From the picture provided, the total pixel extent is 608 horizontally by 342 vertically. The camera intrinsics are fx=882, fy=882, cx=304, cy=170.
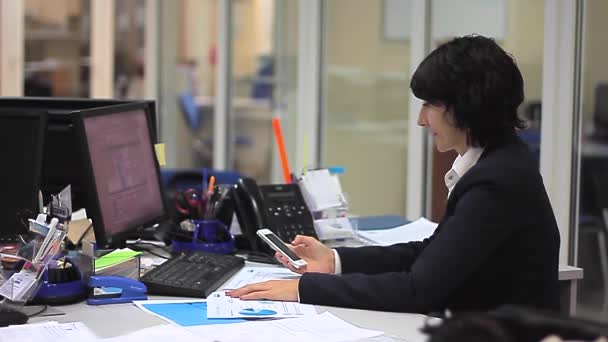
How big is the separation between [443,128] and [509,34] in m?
1.71

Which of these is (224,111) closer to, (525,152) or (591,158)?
(591,158)

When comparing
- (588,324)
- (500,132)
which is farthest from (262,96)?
(588,324)

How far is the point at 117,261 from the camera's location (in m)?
2.23

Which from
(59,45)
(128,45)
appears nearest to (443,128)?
(59,45)

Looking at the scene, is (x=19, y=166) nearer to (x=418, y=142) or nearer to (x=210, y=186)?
(x=210, y=186)

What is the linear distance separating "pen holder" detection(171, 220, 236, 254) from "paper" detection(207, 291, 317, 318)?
56 centimetres

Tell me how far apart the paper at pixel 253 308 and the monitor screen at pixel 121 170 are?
49cm

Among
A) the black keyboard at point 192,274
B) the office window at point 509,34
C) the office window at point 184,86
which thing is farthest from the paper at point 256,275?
the office window at point 184,86

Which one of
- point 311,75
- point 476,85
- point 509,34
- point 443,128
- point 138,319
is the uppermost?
point 509,34

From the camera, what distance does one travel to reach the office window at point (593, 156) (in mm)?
3229

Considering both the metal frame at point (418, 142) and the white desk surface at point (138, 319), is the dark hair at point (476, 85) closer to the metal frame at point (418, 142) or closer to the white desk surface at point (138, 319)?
the white desk surface at point (138, 319)

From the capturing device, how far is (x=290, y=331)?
1.85m

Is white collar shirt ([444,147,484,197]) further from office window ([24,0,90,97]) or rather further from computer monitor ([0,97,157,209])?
office window ([24,0,90,97])

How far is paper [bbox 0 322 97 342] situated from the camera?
1794 millimetres
